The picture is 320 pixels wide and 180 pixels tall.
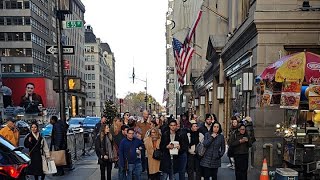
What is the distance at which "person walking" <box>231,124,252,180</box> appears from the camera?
9.07m

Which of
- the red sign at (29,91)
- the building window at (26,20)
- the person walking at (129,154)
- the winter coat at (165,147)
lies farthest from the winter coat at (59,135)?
the building window at (26,20)

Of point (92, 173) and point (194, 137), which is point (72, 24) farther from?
point (194, 137)

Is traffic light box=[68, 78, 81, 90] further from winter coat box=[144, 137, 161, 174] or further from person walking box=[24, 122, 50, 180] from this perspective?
winter coat box=[144, 137, 161, 174]

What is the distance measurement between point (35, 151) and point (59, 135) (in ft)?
6.38

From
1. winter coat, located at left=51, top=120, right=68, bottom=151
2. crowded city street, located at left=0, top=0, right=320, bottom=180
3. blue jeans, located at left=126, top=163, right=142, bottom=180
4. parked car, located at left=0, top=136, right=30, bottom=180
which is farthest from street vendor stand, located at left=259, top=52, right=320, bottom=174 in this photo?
winter coat, located at left=51, top=120, right=68, bottom=151

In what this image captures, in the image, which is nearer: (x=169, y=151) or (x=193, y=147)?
(x=169, y=151)

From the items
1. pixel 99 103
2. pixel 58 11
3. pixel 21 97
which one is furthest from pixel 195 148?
pixel 99 103

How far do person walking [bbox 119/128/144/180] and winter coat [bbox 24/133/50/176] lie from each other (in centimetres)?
215

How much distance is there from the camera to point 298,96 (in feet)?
28.9

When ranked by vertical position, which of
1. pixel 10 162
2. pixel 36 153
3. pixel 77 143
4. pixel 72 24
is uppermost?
pixel 72 24

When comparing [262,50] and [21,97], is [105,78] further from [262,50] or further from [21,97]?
[262,50]

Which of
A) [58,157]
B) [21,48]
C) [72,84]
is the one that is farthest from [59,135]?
[21,48]

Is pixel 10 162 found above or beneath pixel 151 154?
above

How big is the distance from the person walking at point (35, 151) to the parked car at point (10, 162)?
213 centimetres
